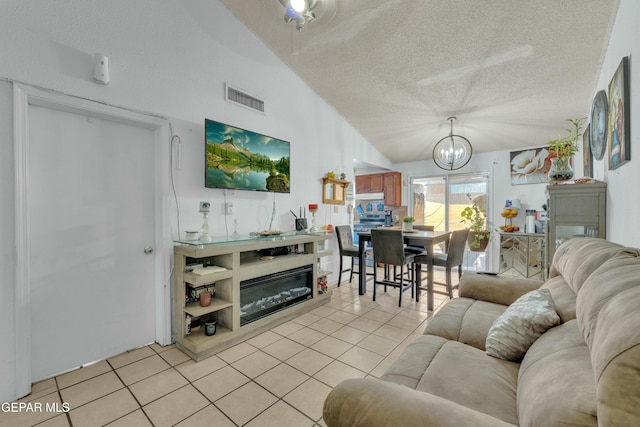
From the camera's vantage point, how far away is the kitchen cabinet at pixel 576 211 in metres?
2.32

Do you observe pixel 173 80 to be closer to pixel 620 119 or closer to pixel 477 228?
pixel 620 119

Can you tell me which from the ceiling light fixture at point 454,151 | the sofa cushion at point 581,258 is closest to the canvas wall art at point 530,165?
the ceiling light fixture at point 454,151

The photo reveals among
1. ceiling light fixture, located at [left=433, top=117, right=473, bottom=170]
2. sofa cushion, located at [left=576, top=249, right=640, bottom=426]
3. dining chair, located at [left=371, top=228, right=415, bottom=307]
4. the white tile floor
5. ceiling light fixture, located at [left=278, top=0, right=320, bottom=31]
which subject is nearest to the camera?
sofa cushion, located at [left=576, top=249, right=640, bottom=426]

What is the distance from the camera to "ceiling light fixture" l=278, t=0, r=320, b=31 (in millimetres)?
2467

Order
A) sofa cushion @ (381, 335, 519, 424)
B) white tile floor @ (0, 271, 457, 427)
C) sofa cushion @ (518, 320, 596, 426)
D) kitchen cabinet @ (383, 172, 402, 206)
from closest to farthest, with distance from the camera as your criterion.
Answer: sofa cushion @ (518, 320, 596, 426) → sofa cushion @ (381, 335, 519, 424) → white tile floor @ (0, 271, 457, 427) → kitchen cabinet @ (383, 172, 402, 206)

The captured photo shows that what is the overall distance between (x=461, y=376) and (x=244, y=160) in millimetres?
2705

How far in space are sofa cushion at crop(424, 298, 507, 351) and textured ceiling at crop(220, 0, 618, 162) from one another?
2.44 metres

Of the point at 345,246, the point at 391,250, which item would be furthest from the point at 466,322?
the point at 345,246

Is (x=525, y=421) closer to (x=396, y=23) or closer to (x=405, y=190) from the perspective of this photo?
(x=396, y=23)

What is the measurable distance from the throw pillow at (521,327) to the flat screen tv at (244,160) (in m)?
2.59

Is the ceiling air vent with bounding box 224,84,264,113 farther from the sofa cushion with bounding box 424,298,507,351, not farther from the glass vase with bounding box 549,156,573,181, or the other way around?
the glass vase with bounding box 549,156,573,181

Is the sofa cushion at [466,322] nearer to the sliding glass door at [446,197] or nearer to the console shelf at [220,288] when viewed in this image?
the console shelf at [220,288]

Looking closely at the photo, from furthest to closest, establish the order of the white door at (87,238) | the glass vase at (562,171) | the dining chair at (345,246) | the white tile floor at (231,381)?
the dining chair at (345,246), the glass vase at (562,171), the white door at (87,238), the white tile floor at (231,381)

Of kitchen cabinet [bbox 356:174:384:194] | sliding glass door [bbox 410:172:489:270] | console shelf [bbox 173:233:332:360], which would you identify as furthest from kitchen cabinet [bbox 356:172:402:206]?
console shelf [bbox 173:233:332:360]
